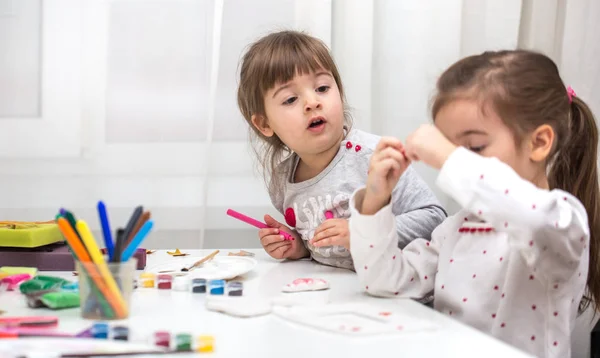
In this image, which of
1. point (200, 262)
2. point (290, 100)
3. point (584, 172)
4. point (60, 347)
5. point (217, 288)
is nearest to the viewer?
point (60, 347)

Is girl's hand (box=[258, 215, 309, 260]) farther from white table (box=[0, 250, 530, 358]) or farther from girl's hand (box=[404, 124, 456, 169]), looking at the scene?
girl's hand (box=[404, 124, 456, 169])

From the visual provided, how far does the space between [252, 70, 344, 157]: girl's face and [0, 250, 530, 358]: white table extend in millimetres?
304

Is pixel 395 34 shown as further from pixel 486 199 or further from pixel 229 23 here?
pixel 486 199

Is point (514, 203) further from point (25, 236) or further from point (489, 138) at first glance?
point (25, 236)

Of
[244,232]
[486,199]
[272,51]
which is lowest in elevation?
[244,232]

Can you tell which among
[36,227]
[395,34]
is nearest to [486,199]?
[36,227]

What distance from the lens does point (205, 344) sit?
62 centimetres

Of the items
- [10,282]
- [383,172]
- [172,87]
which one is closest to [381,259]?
[383,172]

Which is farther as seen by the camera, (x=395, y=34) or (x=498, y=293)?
(x=395, y=34)

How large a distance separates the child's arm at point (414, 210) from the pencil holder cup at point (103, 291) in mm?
469

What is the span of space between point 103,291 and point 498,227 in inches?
16.2

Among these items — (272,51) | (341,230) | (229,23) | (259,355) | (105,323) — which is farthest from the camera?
(229,23)

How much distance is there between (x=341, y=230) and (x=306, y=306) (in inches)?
11.6

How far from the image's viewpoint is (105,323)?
71 centimetres
